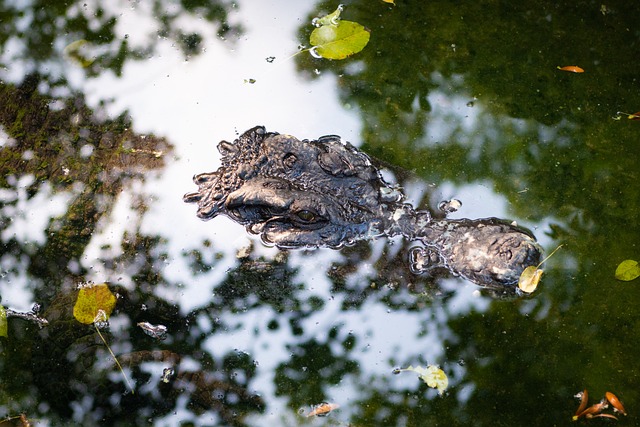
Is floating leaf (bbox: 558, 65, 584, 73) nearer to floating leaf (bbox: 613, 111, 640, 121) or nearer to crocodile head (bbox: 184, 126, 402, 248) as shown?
floating leaf (bbox: 613, 111, 640, 121)

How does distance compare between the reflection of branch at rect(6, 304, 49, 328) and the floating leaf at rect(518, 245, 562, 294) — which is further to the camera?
the reflection of branch at rect(6, 304, 49, 328)

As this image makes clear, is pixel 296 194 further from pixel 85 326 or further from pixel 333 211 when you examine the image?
pixel 85 326

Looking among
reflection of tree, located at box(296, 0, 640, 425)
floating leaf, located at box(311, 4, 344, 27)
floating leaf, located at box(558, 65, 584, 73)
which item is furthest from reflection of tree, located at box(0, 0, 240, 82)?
floating leaf, located at box(558, 65, 584, 73)

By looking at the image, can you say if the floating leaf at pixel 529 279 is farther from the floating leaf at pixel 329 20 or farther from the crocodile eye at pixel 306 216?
the floating leaf at pixel 329 20

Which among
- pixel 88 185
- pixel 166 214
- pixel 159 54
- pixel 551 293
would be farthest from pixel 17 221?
pixel 551 293

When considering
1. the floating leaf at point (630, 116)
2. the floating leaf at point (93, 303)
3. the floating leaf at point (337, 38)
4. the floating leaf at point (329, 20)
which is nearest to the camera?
the floating leaf at point (93, 303)

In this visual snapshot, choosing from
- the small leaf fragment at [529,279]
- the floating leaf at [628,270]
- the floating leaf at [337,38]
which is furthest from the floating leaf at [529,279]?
the floating leaf at [337,38]

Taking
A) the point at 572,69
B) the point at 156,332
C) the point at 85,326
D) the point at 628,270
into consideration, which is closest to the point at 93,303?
the point at 85,326
